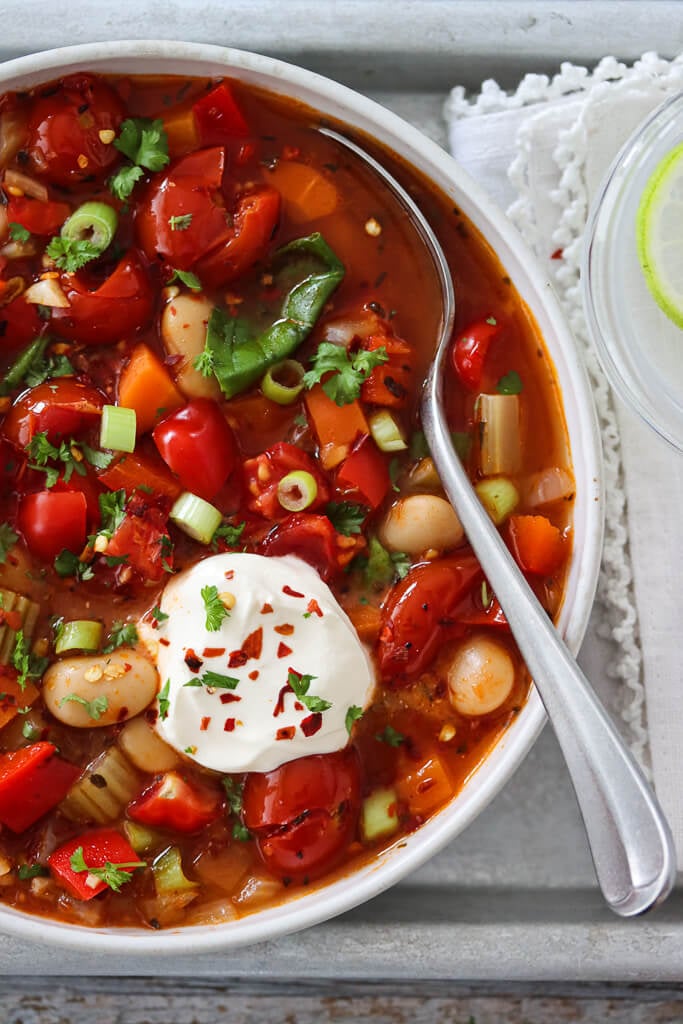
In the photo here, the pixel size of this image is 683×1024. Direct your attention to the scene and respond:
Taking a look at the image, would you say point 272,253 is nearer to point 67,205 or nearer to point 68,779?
point 67,205

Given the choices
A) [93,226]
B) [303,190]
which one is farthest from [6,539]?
[303,190]

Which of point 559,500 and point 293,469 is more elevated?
point 293,469

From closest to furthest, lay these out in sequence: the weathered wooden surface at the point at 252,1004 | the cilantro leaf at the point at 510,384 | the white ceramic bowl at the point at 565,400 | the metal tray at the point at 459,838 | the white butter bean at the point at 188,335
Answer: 1. the white ceramic bowl at the point at 565,400
2. the white butter bean at the point at 188,335
3. the cilantro leaf at the point at 510,384
4. the metal tray at the point at 459,838
5. the weathered wooden surface at the point at 252,1004

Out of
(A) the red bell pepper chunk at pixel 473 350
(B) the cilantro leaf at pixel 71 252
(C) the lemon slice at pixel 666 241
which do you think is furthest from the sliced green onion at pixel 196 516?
(C) the lemon slice at pixel 666 241

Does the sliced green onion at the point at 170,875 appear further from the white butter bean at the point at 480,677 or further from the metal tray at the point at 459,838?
the white butter bean at the point at 480,677

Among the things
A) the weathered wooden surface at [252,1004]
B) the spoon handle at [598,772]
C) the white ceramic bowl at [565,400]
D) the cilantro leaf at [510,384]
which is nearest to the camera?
the spoon handle at [598,772]

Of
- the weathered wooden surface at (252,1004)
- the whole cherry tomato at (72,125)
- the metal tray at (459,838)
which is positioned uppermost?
the whole cherry tomato at (72,125)

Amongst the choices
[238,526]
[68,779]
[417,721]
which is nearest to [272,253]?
[238,526]

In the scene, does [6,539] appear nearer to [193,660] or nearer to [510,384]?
[193,660]
